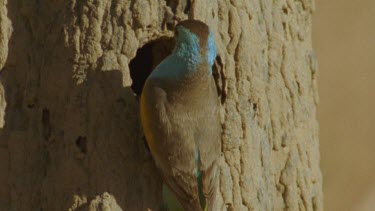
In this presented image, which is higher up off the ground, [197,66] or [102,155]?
[197,66]

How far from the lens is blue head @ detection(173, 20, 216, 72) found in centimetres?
709

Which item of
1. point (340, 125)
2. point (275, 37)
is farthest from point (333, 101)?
point (275, 37)

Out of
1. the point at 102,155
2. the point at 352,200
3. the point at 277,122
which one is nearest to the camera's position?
the point at 102,155

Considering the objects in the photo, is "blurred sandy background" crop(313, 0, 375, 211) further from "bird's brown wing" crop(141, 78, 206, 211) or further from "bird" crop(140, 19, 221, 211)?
"bird's brown wing" crop(141, 78, 206, 211)

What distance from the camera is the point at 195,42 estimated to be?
712 centimetres

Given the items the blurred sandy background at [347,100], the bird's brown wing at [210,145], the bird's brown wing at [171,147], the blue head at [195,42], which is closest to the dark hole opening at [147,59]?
the blue head at [195,42]

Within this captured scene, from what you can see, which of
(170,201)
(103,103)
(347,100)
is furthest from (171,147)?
(347,100)

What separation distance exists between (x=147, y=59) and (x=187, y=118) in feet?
2.73

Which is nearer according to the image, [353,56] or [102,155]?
[102,155]

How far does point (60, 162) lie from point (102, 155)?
0.78 ft

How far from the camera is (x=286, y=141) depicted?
7.87 metres

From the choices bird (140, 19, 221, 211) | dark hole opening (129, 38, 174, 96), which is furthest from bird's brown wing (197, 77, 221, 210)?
dark hole opening (129, 38, 174, 96)

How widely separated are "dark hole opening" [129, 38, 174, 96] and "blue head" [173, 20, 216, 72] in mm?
274

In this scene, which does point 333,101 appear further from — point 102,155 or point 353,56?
point 102,155
